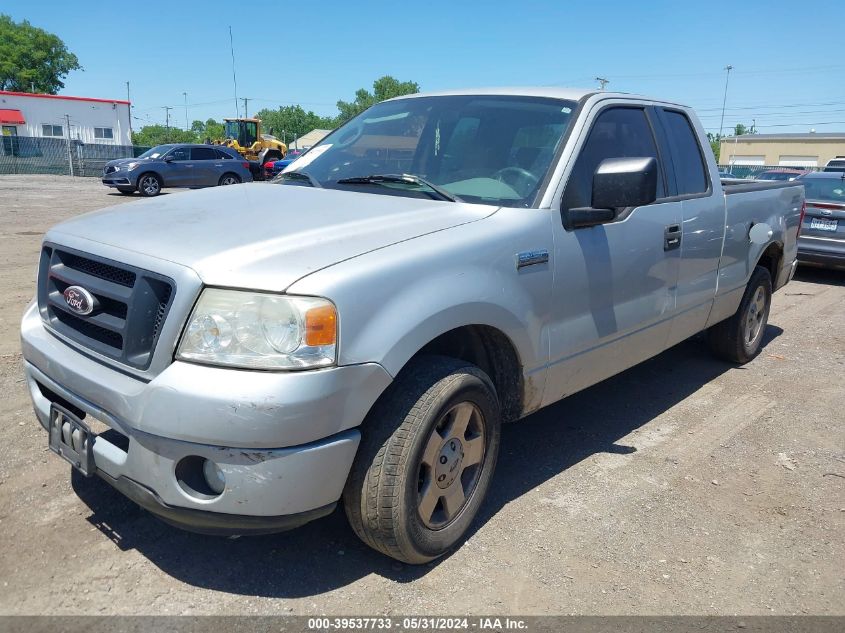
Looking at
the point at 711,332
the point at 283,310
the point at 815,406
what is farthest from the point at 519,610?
the point at 711,332

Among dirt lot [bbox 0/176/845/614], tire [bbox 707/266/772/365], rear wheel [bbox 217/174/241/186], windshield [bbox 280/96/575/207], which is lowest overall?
dirt lot [bbox 0/176/845/614]

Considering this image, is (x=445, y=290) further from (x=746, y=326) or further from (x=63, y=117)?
(x=63, y=117)

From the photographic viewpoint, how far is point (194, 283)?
2.33 metres

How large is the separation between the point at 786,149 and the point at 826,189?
79.0 m

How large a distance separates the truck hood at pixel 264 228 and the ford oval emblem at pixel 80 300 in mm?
208

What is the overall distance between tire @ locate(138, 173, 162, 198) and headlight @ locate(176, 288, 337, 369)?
2081cm

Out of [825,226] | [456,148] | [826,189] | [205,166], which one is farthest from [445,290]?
[205,166]

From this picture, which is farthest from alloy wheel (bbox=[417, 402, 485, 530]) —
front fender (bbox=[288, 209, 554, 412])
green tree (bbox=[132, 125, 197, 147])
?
green tree (bbox=[132, 125, 197, 147])

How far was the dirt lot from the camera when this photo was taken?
107 inches

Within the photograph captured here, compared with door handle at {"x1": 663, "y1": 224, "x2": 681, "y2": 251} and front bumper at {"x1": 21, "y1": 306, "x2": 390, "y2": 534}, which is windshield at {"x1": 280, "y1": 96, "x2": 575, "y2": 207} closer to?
door handle at {"x1": 663, "y1": 224, "x2": 681, "y2": 251}

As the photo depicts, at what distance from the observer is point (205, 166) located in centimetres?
2266

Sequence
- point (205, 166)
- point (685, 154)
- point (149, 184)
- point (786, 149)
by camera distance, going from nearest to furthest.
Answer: point (685, 154) → point (149, 184) → point (205, 166) → point (786, 149)

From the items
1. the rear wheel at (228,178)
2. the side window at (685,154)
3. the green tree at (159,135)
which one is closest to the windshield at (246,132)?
the rear wheel at (228,178)

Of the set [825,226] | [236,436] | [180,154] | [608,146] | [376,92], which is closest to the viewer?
[236,436]
